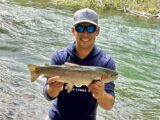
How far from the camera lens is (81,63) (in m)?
4.62

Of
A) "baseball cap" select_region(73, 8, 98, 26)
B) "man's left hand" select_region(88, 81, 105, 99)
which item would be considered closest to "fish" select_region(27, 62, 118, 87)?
"man's left hand" select_region(88, 81, 105, 99)

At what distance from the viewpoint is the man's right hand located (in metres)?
4.20

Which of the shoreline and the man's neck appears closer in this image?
the man's neck

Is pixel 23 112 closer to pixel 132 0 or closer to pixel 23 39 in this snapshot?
pixel 23 39

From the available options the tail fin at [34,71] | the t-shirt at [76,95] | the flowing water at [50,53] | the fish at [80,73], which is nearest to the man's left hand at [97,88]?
the fish at [80,73]

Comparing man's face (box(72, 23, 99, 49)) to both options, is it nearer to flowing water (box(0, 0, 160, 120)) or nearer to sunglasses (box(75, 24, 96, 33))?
sunglasses (box(75, 24, 96, 33))

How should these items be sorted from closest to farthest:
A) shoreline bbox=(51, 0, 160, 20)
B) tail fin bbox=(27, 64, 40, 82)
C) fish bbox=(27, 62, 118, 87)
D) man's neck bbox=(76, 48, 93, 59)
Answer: fish bbox=(27, 62, 118, 87) → tail fin bbox=(27, 64, 40, 82) → man's neck bbox=(76, 48, 93, 59) → shoreline bbox=(51, 0, 160, 20)

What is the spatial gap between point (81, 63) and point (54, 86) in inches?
19.7

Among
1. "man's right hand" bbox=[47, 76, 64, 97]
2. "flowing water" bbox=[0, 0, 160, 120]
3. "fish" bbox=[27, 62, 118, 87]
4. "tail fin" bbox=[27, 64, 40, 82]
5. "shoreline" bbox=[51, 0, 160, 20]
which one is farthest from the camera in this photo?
"shoreline" bbox=[51, 0, 160, 20]

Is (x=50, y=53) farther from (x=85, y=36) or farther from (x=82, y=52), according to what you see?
(x=85, y=36)

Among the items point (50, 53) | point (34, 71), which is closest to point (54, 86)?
point (34, 71)

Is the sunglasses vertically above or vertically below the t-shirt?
above

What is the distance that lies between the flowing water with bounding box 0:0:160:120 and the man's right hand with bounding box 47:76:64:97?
12.5ft

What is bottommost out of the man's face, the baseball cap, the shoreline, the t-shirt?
A: the shoreline
